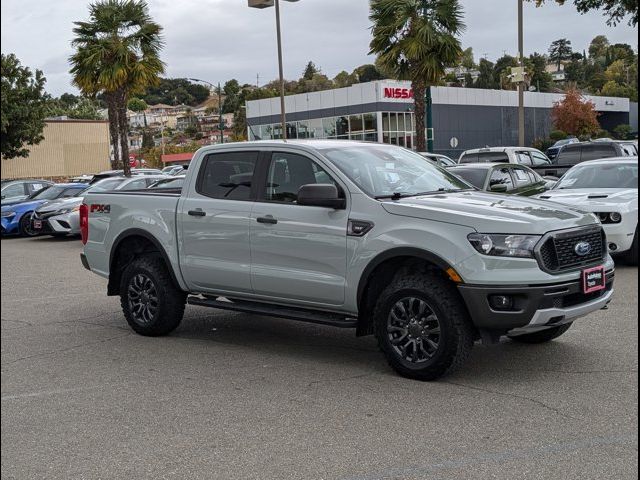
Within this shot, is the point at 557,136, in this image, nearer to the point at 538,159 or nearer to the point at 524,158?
the point at 538,159

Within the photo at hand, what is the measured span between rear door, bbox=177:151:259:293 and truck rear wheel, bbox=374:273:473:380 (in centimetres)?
147

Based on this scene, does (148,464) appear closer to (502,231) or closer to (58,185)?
(502,231)

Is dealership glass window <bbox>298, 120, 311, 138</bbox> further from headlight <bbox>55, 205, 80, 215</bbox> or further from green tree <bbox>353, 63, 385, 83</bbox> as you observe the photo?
green tree <bbox>353, 63, 385, 83</bbox>

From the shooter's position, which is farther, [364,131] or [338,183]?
[364,131]

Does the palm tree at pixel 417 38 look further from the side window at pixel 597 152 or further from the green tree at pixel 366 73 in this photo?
the green tree at pixel 366 73

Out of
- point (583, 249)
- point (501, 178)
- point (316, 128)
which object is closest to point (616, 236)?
point (583, 249)

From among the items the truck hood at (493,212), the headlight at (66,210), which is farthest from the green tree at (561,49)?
the headlight at (66,210)

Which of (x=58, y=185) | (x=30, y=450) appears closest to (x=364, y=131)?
(x=58, y=185)

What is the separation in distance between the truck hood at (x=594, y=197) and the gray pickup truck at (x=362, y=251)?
8.02ft

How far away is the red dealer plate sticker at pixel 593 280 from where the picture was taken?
19.3 ft

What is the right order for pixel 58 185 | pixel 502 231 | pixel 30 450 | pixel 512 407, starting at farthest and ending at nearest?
pixel 58 185, pixel 502 231, pixel 512 407, pixel 30 450

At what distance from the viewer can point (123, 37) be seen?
30016 mm

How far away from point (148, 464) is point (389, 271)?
266cm

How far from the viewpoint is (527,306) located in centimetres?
566
